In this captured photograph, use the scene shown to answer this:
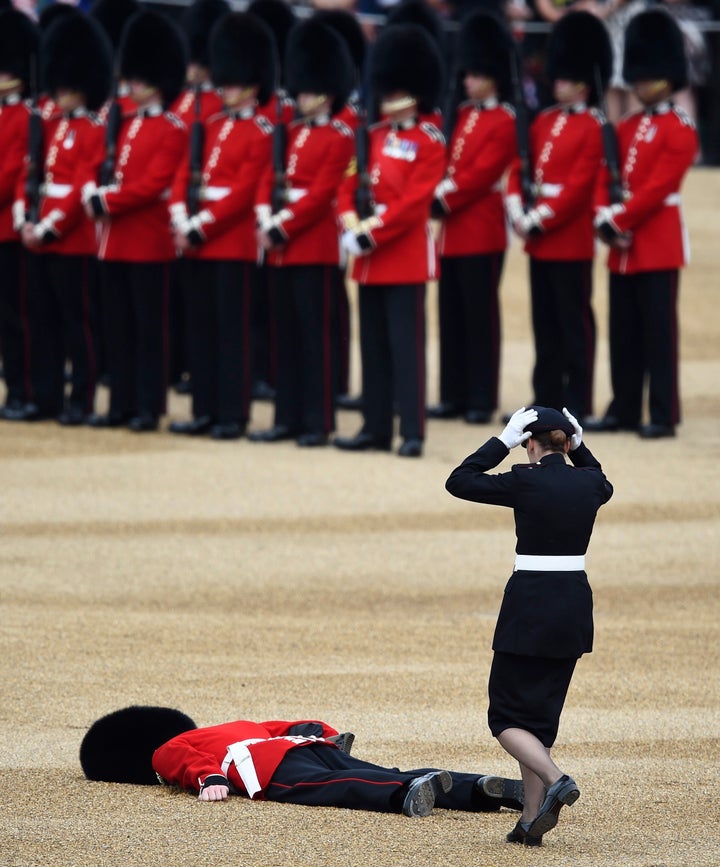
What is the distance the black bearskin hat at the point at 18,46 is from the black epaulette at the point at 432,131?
2.25m

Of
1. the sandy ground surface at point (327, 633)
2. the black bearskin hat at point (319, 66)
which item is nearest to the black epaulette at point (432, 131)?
the black bearskin hat at point (319, 66)

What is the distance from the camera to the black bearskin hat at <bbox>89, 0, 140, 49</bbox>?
10945 millimetres

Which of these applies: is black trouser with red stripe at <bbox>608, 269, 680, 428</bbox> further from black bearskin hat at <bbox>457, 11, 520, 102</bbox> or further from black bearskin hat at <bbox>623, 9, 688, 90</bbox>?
black bearskin hat at <bbox>457, 11, 520, 102</bbox>

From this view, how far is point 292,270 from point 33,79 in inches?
72.7

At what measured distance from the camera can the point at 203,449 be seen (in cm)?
905

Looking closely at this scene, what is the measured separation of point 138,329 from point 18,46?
163 centimetres

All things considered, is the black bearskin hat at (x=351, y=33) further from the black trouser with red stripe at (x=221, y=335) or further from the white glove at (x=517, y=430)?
the white glove at (x=517, y=430)

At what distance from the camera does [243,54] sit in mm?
9156

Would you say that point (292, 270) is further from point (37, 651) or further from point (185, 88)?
point (37, 651)

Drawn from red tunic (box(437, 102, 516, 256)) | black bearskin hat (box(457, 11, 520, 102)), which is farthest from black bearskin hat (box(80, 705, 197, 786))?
black bearskin hat (box(457, 11, 520, 102))

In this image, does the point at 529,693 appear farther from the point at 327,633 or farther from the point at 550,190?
the point at 550,190

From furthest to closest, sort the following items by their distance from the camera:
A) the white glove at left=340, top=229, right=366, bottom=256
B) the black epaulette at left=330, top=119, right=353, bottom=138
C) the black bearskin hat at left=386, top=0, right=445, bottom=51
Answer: the black bearskin hat at left=386, top=0, right=445, bottom=51 → the black epaulette at left=330, top=119, right=353, bottom=138 → the white glove at left=340, top=229, right=366, bottom=256

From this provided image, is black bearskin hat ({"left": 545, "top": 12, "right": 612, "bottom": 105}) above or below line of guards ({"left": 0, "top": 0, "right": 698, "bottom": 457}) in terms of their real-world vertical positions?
above

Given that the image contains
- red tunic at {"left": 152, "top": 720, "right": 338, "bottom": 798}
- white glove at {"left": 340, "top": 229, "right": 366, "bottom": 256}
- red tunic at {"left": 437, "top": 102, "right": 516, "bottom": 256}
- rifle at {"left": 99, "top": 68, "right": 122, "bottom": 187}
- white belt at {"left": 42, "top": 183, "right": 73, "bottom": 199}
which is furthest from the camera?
red tunic at {"left": 437, "top": 102, "right": 516, "bottom": 256}
